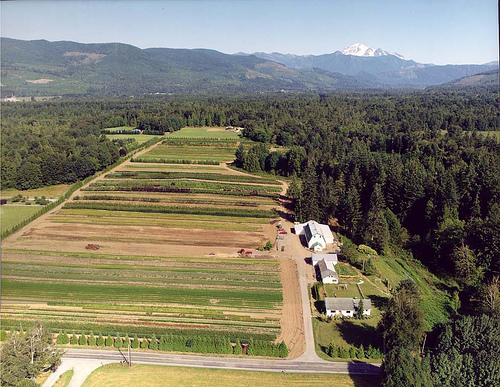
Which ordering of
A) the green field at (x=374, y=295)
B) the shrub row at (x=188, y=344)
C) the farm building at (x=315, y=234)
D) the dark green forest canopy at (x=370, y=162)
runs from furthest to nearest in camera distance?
the farm building at (x=315, y=234) < the dark green forest canopy at (x=370, y=162) < the green field at (x=374, y=295) < the shrub row at (x=188, y=344)

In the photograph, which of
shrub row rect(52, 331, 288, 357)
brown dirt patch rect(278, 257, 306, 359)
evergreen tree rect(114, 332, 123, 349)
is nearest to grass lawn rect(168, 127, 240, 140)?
brown dirt patch rect(278, 257, 306, 359)

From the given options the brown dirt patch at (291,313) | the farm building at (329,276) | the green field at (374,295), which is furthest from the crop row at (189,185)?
the farm building at (329,276)

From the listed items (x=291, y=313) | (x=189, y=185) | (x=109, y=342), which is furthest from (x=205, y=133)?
(x=109, y=342)

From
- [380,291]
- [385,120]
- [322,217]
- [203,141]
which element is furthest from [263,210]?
[385,120]

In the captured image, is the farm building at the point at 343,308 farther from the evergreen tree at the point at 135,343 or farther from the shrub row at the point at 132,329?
the evergreen tree at the point at 135,343

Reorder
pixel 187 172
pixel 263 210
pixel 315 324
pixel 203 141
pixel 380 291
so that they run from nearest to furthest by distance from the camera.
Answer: pixel 315 324 < pixel 380 291 < pixel 263 210 < pixel 187 172 < pixel 203 141

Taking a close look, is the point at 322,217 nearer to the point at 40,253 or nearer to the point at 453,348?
the point at 453,348
